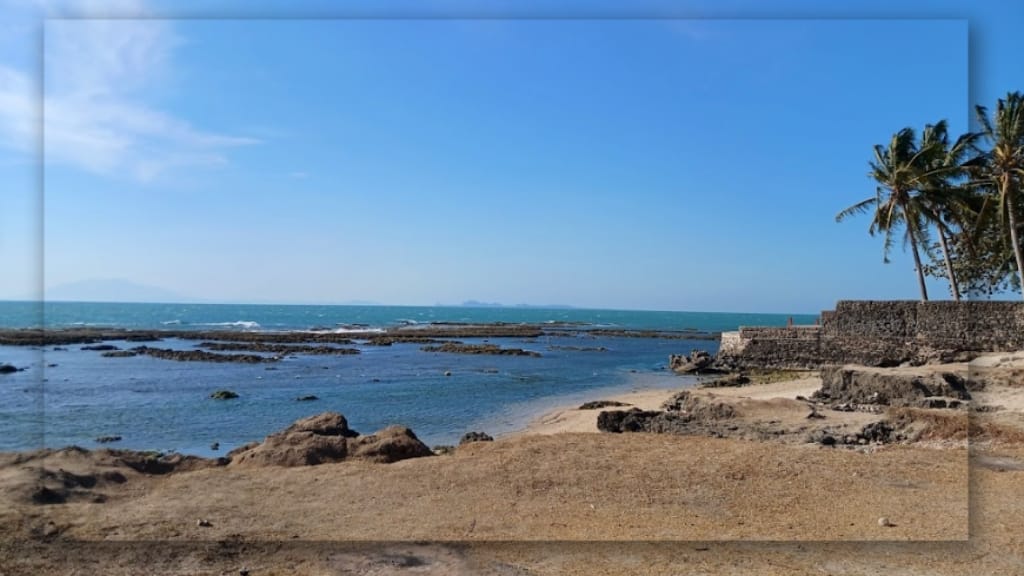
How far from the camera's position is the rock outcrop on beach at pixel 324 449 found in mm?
9547

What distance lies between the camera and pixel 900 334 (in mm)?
25953

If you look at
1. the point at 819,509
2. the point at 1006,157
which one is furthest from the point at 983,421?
the point at 1006,157

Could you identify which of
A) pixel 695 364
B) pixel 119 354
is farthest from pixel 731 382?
pixel 119 354

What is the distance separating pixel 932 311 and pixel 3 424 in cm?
3039

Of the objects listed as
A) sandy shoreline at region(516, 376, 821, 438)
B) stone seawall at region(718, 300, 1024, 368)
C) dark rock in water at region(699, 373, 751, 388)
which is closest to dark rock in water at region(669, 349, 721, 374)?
stone seawall at region(718, 300, 1024, 368)

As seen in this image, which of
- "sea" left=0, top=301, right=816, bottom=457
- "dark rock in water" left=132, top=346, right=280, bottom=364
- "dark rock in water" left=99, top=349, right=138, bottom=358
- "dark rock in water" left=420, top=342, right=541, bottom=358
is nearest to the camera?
"sea" left=0, top=301, right=816, bottom=457

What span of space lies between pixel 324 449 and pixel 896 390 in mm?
11589

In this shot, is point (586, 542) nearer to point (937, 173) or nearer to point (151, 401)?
point (151, 401)

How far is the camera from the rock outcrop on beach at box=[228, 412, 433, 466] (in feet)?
31.3

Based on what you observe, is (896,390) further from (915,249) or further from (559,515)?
(915,249)

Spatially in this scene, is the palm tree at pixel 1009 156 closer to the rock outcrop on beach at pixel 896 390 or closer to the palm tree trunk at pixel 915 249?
the palm tree trunk at pixel 915 249

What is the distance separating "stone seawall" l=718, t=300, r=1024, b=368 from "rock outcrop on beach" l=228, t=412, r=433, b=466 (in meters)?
18.7

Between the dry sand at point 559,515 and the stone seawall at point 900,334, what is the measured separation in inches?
644

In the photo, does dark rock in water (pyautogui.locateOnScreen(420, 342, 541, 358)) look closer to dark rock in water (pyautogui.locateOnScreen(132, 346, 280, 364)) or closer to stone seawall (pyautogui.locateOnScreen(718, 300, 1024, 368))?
dark rock in water (pyautogui.locateOnScreen(132, 346, 280, 364))
